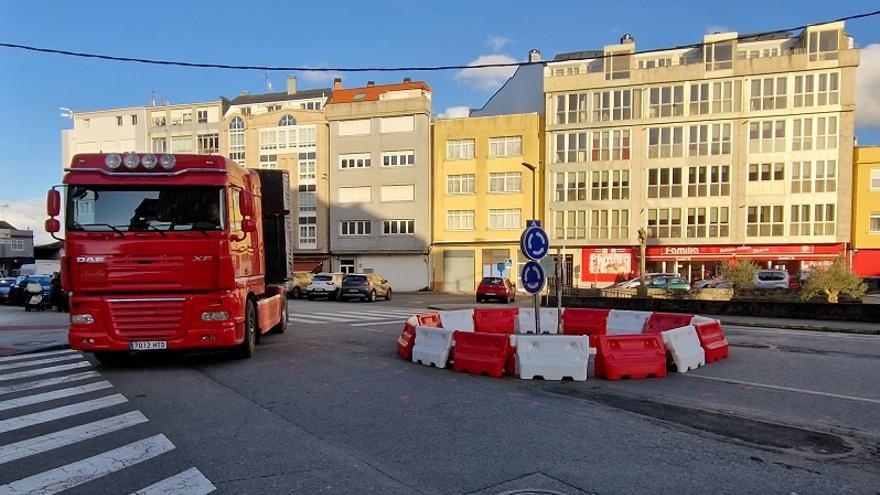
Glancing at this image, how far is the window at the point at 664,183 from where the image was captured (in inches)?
1816

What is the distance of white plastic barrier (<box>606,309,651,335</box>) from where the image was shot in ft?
42.4

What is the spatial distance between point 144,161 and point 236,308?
8.86ft

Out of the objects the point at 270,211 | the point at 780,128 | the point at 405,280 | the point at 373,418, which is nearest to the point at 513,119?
the point at 405,280

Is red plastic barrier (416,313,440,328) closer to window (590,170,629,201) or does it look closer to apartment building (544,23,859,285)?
apartment building (544,23,859,285)

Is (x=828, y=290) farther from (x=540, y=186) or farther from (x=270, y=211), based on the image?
(x=540, y=186)

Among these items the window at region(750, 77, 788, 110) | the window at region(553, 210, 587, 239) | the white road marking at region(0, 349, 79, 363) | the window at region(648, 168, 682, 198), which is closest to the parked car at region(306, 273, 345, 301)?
the window at region(553, 210, 587, 239)

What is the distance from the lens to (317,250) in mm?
54750

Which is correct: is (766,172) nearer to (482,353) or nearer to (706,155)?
(706,155)

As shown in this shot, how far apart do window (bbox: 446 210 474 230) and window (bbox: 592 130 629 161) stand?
38.1ft

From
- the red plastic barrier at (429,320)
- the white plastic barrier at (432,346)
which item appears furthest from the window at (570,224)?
the white plastic barrier at (432,346)

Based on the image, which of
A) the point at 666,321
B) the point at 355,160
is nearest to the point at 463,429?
the point at 666,321

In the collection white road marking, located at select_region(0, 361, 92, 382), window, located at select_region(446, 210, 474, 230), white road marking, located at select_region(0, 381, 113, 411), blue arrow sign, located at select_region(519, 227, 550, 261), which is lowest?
white road marking, located at select_region(0, 361, 92, 382)

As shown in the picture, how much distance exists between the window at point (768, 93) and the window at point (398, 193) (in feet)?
92.1

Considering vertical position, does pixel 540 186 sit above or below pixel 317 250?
above
